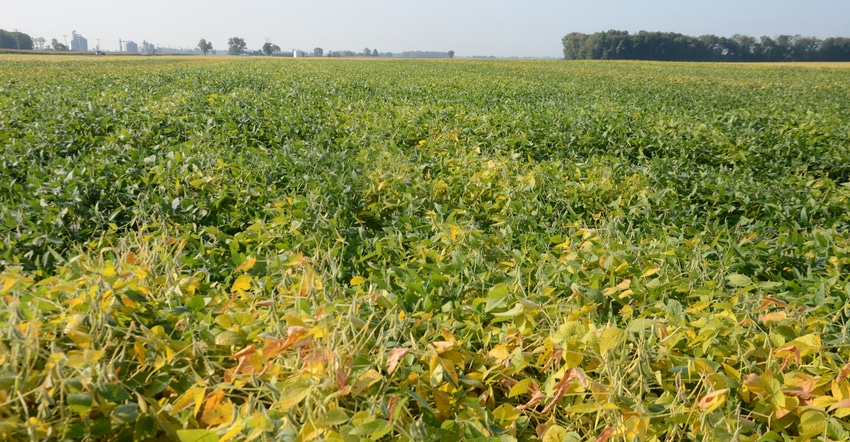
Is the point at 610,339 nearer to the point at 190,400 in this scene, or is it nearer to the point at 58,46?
the point at 190,400

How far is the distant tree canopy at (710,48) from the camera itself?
8306cm

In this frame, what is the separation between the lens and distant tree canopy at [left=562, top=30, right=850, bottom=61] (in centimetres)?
8306

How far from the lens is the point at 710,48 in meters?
86.8

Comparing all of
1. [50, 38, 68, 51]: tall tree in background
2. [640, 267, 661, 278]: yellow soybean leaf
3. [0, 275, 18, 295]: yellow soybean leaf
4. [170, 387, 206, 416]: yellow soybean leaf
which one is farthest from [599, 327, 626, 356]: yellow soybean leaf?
[50, 38, 68, 51]: tall tree in background

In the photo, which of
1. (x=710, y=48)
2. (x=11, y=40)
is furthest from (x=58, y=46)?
(x=710, y=48)

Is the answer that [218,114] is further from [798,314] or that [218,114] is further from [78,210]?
[798,314]

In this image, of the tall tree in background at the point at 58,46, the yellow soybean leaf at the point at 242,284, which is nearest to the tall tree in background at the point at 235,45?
the tall tree in background at the point at 58,46

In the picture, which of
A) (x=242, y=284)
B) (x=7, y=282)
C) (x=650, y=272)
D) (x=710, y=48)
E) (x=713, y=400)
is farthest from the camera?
(x=710, y=48)

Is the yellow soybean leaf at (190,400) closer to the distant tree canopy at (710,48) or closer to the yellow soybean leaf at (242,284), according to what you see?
the yellow soybean leaf at (242,284)

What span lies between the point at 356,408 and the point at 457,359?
0.44 meters

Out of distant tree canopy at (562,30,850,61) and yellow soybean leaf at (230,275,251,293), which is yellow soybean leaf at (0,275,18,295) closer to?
yellow soybean leaf at (230,275,251,293)

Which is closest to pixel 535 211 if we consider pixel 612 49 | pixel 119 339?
pixel 119 339

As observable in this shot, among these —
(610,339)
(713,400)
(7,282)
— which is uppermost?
(7,282)

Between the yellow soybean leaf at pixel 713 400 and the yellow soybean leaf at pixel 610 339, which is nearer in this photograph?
the yellow soybean leaf at pixel 713 400
